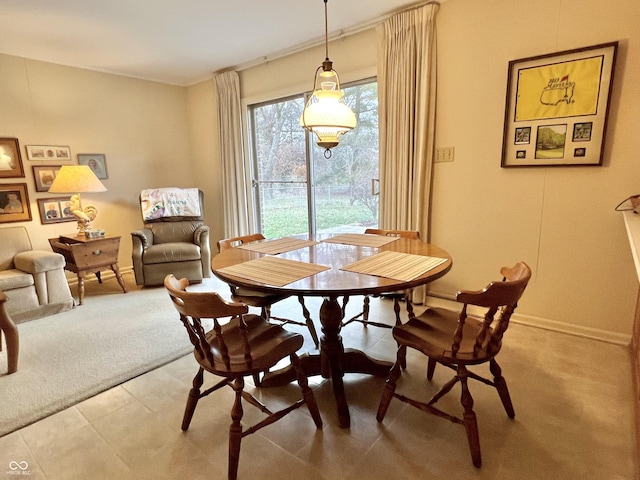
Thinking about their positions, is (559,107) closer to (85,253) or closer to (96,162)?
(85,253)

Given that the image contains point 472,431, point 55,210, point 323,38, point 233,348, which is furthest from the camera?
point 55,210

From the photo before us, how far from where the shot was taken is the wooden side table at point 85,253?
3.26m

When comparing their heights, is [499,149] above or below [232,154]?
below

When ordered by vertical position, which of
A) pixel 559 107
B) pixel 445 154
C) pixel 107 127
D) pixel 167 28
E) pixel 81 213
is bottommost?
pixel 81 213

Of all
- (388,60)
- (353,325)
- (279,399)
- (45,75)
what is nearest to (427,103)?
(388,60)

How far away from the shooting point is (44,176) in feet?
11.8

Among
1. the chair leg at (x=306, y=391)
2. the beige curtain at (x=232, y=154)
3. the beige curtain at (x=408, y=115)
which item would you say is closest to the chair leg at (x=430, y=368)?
the chair leg at (x=306, y=391)

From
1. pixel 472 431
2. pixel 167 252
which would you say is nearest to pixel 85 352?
pixel 167 252

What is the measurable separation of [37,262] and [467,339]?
3.30 metres

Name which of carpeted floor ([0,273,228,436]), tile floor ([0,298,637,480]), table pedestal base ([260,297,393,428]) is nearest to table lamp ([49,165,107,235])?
carpeted floor ([0,273,228,436])

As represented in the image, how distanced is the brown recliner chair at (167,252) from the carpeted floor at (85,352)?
0.32m

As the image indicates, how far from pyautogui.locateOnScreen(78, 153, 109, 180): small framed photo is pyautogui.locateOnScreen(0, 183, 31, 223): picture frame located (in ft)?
2.01

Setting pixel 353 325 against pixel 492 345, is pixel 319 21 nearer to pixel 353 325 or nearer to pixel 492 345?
pixel 353 325

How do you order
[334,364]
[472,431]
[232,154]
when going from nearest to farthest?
[472,431]
[334,364]
[232,154]
